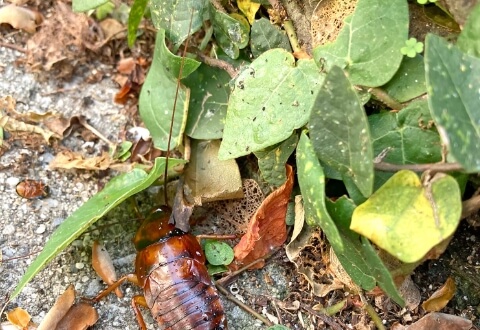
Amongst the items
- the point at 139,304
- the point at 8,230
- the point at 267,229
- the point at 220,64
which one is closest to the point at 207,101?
the point at 220,64

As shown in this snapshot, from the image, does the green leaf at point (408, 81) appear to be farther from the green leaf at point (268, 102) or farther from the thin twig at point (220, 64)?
the thin twig at point (220, 64)

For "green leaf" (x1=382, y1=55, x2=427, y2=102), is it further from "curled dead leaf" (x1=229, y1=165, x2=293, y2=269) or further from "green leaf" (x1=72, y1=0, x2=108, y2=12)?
"green leaf" (x1=72, y1=0, x2=108, y2=12)

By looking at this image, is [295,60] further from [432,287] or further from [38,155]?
[38,155]

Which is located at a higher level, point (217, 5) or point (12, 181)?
point (217, 5)

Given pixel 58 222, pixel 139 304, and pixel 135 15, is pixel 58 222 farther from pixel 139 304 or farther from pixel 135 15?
pixel 135 15

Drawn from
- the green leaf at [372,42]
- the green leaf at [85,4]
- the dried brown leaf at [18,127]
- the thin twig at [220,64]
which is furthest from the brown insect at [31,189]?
the green leaf at [372,42]

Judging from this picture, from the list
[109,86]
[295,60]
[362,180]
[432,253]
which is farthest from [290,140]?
[109,86]

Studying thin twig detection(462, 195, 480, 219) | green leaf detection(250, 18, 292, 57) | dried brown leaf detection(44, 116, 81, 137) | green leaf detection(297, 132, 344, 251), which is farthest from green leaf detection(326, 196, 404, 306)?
dried brown leaf detection(44, 116, 81, 137)

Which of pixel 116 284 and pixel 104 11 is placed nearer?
pixel 116 284
